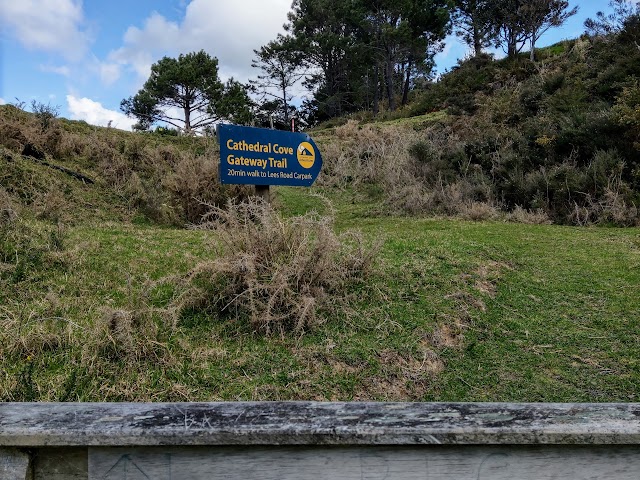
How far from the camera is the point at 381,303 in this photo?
492cm

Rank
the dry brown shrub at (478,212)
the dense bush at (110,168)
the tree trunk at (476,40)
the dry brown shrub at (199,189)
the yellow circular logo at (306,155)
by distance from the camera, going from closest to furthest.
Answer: the yellow circular logo at (306,155)
the dense bush at (110,168)
the dry brown shrub at (199,189)
the dry brown shrub at (478,212)
the tree trunk at (476,40)

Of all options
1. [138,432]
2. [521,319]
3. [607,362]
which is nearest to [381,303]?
[521,319]

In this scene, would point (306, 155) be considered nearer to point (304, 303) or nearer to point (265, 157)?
point (265, 157)

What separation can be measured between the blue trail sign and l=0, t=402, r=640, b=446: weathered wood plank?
15.5 ft

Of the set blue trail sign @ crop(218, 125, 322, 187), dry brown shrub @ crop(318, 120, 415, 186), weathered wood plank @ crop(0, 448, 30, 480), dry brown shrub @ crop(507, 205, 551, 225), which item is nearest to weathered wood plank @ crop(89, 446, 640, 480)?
weathered wood plank @ crop(0, 448, 30, 480)

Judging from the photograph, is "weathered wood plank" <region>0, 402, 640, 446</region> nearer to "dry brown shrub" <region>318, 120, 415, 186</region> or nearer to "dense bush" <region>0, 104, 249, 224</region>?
"dense bush" <region>0, 104, 249, 224</region>

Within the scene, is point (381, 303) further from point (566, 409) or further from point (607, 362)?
point (566, 409)

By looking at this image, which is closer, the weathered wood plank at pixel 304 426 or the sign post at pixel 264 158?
the weathered wood plank at pixel 304 426

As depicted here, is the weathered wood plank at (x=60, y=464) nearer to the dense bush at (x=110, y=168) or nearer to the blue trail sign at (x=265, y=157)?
the blue trail sign at (x=265, y=157)

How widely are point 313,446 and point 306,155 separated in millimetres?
5748

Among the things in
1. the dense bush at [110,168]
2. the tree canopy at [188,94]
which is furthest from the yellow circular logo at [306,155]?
the tree canopy at [188,94]

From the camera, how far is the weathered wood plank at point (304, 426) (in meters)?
1.62

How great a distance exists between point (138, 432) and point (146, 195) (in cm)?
978

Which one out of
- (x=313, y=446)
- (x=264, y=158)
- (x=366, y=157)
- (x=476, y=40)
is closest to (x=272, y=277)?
(x=264, y=158)
